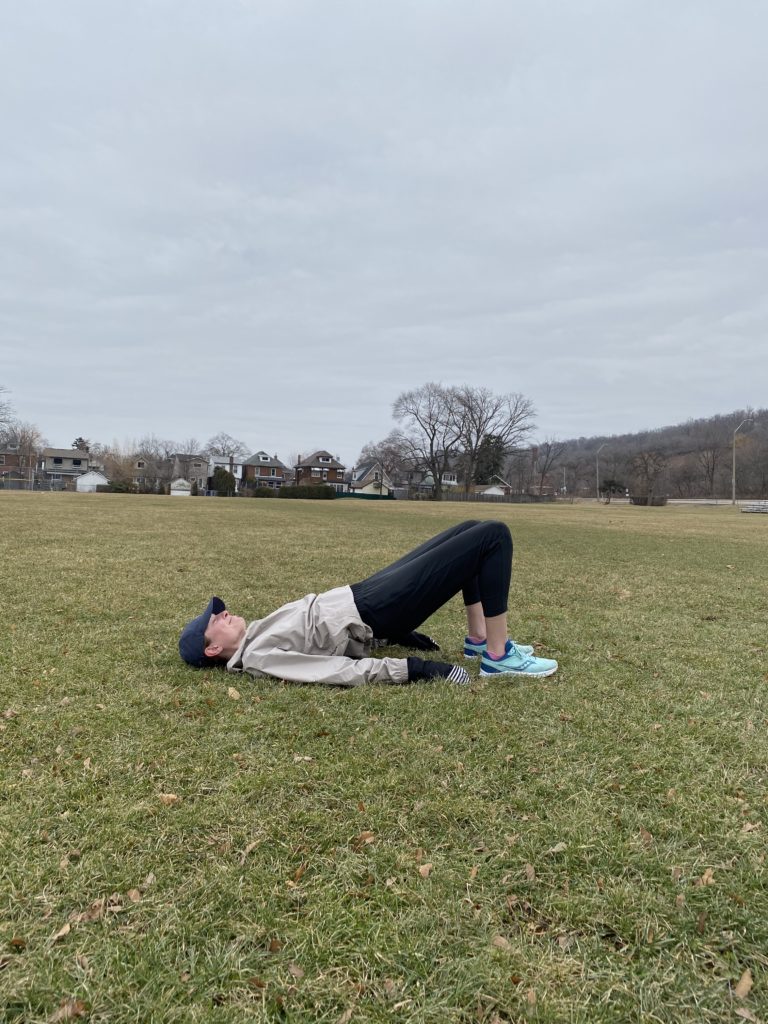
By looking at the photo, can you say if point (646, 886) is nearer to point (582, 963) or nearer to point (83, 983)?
point (582, 963)

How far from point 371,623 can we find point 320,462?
105m

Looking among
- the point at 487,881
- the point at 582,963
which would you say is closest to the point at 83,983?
the point at 487,881

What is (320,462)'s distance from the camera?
352 feet

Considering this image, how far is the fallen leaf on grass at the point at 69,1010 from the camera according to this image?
1.35 meters

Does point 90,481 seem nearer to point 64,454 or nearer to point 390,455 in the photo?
point 64,454

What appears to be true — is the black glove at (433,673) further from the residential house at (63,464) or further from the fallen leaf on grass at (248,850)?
the residential house at (63,464)

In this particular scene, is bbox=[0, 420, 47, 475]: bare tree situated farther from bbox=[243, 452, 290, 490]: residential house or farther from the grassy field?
the grassy field

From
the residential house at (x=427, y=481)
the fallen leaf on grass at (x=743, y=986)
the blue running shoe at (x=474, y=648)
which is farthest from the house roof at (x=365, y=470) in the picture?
the fallen leaf on grass at (x=743, y=986)

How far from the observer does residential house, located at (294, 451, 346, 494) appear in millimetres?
106000

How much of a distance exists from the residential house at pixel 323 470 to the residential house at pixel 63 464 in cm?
3788

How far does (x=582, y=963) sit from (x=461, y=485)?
9281cm

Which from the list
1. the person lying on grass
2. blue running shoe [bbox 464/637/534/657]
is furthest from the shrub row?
the person lying on grass

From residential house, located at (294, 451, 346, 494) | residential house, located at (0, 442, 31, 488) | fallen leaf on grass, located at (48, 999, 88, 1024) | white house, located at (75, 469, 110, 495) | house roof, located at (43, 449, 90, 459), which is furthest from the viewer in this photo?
residential house, located at (294, 451, 346, 494)

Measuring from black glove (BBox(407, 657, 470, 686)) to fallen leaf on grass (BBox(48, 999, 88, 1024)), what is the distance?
2.44m
